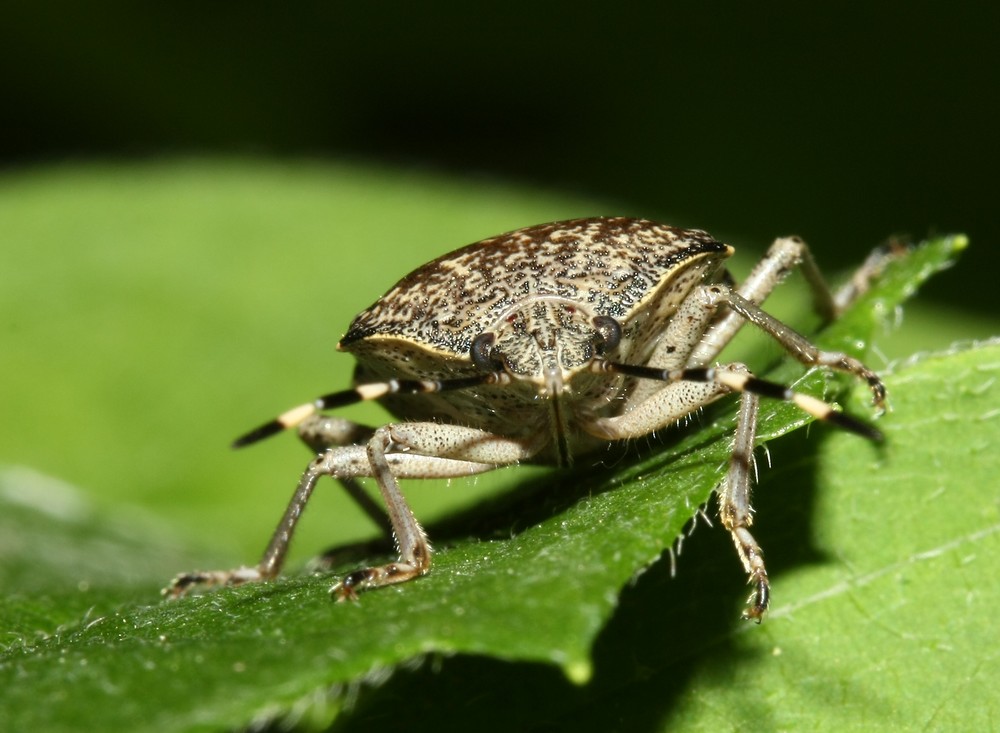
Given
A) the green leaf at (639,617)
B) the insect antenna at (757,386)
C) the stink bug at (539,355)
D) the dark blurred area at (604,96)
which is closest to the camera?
the green leaf at (639,617)

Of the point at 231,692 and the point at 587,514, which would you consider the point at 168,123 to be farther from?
the point at 231,692

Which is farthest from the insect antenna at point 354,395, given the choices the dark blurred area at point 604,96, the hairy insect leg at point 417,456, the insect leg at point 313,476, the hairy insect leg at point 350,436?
the dark blurred area at point 604,96

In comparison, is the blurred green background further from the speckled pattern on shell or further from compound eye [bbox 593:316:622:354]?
compound eye [bbox 593:316:622:354]

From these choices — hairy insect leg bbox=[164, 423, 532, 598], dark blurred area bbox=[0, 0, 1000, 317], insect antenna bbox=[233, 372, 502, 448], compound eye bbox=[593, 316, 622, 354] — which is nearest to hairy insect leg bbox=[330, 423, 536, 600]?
hairy insect leg bbox=[164, 423, 532, 598]

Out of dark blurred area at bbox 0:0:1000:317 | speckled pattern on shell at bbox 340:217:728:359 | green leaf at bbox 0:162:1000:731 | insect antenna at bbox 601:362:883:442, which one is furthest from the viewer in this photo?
dark blurred area at bbox 0:0:1000:317

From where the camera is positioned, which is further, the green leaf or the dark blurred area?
the dark blurred area

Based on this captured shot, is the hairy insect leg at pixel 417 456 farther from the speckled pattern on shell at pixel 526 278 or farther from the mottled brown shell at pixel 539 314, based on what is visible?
the speckled pattern on shell at pixel 526 278
